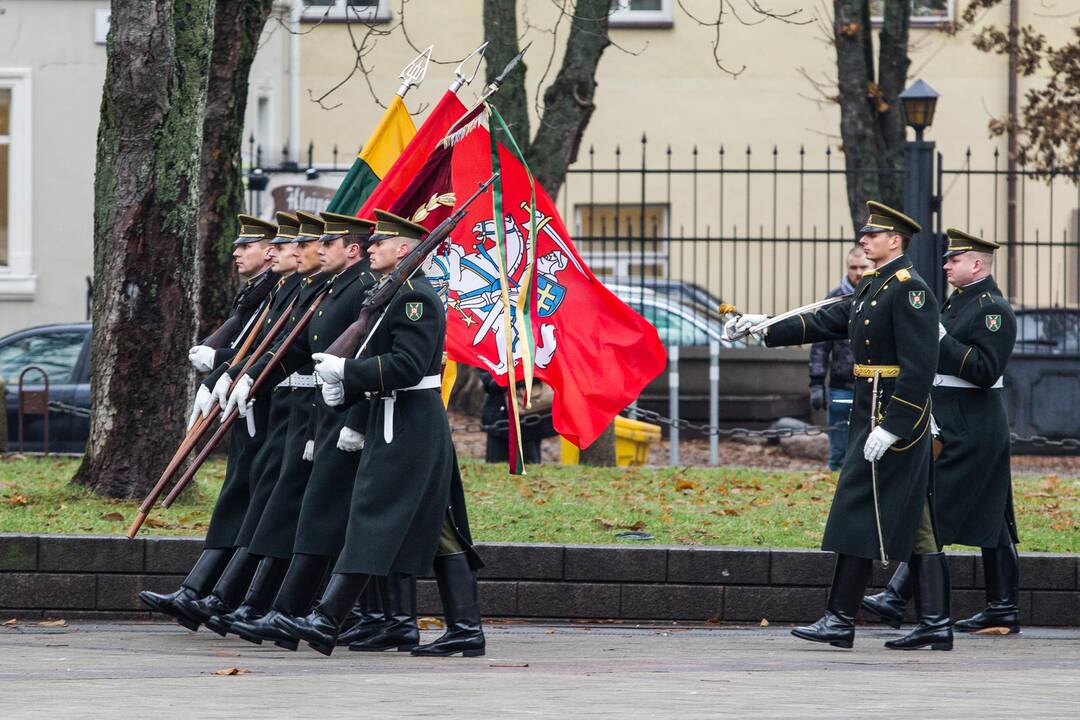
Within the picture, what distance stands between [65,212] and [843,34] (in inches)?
372

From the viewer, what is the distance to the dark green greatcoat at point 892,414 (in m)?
8.70

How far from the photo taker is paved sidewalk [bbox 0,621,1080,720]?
22.3 ft

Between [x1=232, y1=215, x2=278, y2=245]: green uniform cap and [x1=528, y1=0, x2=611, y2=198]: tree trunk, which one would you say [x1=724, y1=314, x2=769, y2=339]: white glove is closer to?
[x1=232, y1=215, x2=278, y2=245]: green uniform cap

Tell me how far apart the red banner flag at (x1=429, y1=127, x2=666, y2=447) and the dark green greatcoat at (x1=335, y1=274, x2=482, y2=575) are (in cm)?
237

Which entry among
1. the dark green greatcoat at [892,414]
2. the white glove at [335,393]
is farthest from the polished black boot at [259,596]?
the dark green greatcoat at [892,414]

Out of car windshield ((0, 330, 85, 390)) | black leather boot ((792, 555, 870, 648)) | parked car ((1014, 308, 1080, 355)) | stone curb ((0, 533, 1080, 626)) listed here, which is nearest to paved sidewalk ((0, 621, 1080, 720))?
black leather boot ((792, 555, 870, 648))

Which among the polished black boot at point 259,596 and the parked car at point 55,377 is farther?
the parked car at point 55,377

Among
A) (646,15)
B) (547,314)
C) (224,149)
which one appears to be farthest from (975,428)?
(646,15)

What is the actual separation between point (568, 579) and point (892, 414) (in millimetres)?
1961

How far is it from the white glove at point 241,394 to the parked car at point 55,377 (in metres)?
6.74

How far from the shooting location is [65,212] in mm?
24156

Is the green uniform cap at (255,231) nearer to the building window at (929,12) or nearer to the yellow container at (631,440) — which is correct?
the yellow container at (631,440)

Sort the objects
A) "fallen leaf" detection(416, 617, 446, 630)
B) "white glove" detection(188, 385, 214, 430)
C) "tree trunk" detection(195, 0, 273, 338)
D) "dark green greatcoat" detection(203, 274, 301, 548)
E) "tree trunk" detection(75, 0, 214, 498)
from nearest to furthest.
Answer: "dark green greatcoat" detection(203, 274, 301, 548) < "white glove" detection(188, 385, 214, 430) < "fallen leaf" detection(416, 617, 446, 630) < "tree trunk" detection(75, 0, 214, 498) < "tree trunk" detection(195, 0, 273, 338)

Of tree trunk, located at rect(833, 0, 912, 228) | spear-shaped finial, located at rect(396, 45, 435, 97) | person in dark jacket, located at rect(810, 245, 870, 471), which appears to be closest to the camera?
spear-shaped finial, located at rect(396, 45, 435, 97)
